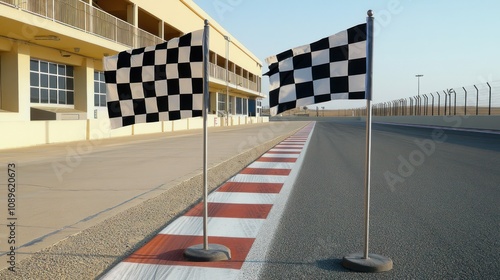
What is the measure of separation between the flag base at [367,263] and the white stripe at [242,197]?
2467 millimetres

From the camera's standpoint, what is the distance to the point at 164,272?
10.7ft

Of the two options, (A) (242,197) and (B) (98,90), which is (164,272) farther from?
(B) (98,90)

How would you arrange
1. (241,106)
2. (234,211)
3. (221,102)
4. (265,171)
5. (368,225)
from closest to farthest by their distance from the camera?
(368,225) → (234,211) → (265,171) → (221,102) → (241,106)

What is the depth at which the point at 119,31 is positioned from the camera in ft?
60.3

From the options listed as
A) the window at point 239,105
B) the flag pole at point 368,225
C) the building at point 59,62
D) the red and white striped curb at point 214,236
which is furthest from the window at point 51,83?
the window at point 239,105

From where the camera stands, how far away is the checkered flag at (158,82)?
12.6ft

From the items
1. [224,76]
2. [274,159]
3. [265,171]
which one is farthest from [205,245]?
[224,76]

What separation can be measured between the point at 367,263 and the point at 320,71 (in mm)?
1605

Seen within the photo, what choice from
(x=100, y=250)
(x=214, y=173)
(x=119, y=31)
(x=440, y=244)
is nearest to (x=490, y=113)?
(x=119, y=31)

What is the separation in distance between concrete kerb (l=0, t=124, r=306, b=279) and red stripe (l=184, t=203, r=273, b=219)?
0.19m

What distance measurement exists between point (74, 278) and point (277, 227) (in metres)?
2.08

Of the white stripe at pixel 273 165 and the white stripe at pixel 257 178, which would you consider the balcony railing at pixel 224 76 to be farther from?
the white stripe at pixel 257 178

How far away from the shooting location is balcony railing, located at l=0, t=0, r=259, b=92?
13312 mm

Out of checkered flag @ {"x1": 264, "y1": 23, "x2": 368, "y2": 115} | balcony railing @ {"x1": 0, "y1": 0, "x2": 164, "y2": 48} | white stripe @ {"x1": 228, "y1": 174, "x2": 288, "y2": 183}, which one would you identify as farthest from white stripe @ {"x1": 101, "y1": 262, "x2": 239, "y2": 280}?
balcony railing @ {"x1": 0, "y1": 0, "x2": 164, "y2": 48}
